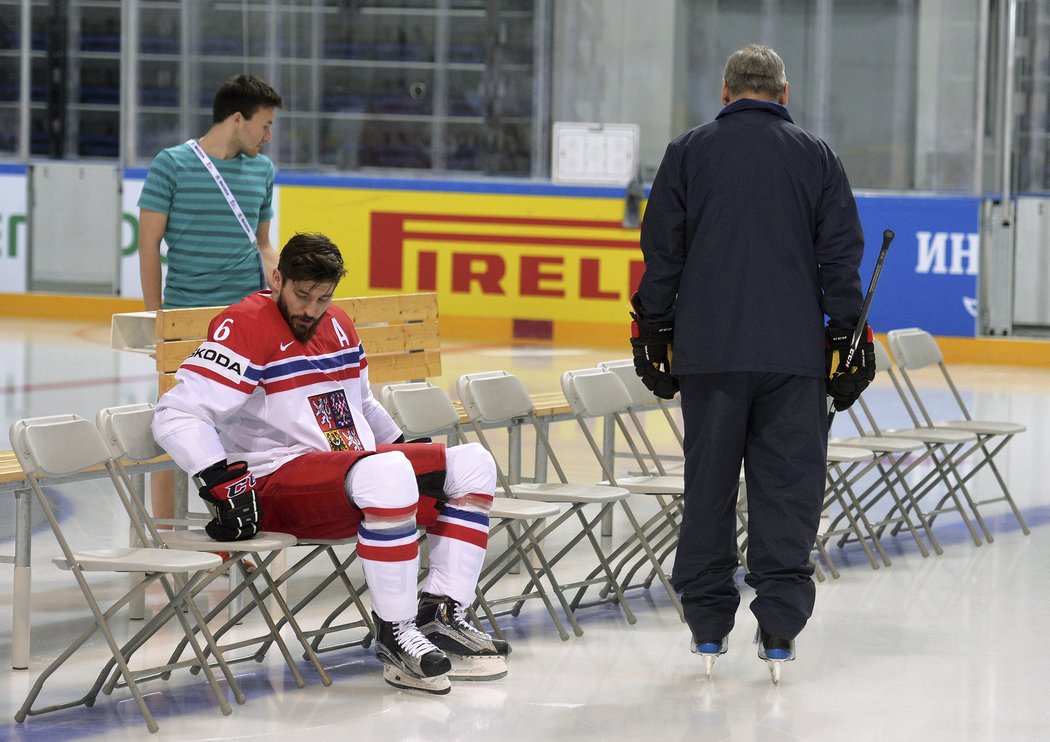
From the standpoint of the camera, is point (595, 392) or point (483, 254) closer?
point (595, 392)

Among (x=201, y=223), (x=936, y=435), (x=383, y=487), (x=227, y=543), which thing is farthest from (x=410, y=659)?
(x=936, y=435)

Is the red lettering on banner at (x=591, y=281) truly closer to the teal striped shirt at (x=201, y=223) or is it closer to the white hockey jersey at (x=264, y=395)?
the teal striped shirt at (x=201, y=223)

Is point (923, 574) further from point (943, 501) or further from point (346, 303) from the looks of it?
point (346, 303)

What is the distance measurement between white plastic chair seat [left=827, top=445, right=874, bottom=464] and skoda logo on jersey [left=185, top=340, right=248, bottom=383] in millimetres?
2464

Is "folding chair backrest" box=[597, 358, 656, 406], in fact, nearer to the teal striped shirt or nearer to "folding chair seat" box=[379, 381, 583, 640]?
"folding chair seat" box=[379, 381, 583, 640]

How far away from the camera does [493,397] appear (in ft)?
18.5

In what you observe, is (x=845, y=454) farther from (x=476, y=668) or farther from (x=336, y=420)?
(x=336, y=420)

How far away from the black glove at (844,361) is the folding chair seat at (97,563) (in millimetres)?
1649

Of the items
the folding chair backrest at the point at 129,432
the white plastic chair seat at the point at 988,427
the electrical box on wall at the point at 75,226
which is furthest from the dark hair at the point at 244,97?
the electrical box on wall at the point at 75,226

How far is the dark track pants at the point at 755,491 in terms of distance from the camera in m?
4.53

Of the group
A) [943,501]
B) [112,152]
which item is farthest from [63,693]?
[112,152]

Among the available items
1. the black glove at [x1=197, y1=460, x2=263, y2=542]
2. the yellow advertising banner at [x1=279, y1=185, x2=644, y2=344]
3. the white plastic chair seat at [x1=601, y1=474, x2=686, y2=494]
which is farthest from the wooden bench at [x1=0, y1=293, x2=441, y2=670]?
the yellow advertising banner at [x1=279, y1=185, x2=644, y2=344]

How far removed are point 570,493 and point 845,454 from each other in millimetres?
1447

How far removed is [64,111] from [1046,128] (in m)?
8.06
